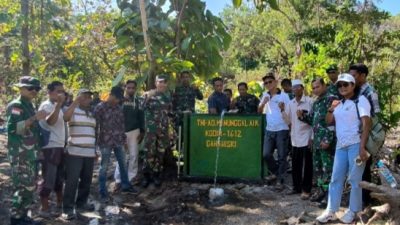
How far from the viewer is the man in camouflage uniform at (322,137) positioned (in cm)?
538

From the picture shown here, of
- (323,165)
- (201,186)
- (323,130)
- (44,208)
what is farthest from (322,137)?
(44,208)

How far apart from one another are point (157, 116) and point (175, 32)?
1.79 metres

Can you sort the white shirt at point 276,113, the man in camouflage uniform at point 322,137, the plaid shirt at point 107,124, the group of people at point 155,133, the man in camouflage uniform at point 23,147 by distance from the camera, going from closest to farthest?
the group of people at point 155,133, the man in camouflage uniform at point 23,147, the man in camouflage uniform at point 322,137, the plaid shirt at point 107,124, the white shirt at point 276,113

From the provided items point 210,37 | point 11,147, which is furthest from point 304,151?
point 11,147

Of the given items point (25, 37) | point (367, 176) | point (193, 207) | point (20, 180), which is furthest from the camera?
point (25, 37)

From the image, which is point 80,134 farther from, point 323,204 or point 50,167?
point 323,204

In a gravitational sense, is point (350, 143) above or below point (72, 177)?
above

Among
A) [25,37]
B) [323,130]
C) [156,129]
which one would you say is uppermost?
[25,37]

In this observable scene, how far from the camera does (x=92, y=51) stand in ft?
47.6

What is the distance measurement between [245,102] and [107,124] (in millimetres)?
2380

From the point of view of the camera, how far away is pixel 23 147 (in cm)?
500

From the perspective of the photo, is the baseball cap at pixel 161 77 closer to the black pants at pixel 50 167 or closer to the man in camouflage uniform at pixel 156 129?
the man in camouflage uniform at pixel 156 129

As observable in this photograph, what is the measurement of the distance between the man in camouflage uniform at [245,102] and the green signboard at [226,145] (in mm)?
580

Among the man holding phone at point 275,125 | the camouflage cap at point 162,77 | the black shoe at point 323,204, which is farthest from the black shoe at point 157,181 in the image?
the black shoe at point 323,204
